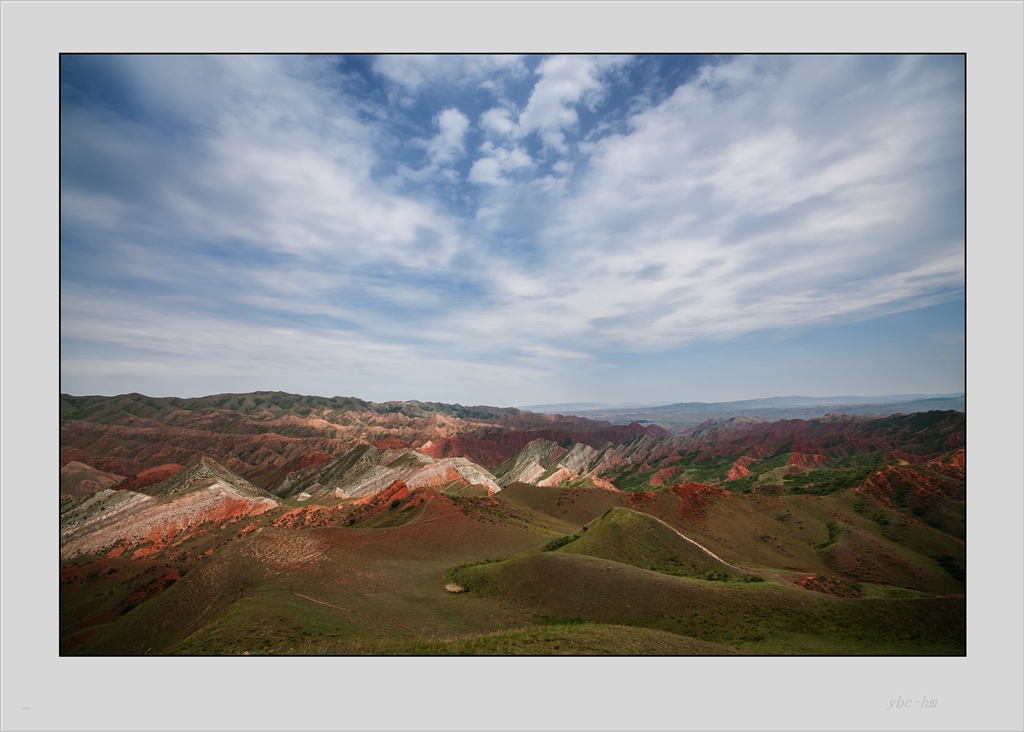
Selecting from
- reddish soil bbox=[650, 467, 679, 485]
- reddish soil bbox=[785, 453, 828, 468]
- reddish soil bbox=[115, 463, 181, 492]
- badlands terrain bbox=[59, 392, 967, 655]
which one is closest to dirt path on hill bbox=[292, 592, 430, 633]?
badlands terrain bbox=[59, 392, 967, 655]

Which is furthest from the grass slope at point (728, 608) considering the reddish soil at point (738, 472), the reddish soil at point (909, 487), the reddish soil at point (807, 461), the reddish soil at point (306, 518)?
the reddish soil at point (738, 472)

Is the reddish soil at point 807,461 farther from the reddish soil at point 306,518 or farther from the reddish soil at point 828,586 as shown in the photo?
the reddish soil at point 306,518

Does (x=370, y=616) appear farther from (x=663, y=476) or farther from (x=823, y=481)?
(x=663, y=476)

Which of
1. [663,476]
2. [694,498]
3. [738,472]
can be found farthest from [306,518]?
[738,472]

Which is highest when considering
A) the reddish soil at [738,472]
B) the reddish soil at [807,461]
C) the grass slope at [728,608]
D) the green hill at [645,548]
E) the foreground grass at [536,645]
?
the foreground grass at [536,645]

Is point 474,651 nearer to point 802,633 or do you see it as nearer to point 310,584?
point 310,584

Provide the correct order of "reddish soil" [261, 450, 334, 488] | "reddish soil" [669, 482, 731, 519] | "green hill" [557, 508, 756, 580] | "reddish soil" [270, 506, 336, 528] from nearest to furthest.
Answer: "green hill" [557, 508, 756, 580], "reddish soil" [270, 506, 336, 528], "reddish soil" [669, 482, 731, 519], "reddish soil" [261, 450, 334, 488]

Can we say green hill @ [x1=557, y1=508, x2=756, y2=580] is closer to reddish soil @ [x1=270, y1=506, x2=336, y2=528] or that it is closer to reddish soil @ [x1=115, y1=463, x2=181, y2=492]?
reddish soil @ [x1=270, y1=506, x2=336, y2=528]

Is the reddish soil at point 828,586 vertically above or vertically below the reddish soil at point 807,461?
above
